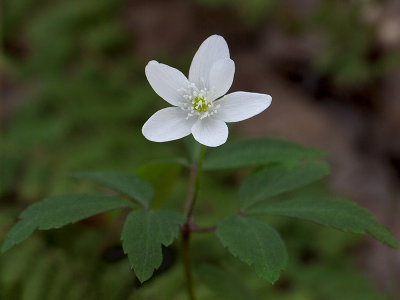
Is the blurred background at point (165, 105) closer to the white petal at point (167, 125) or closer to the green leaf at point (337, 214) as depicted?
the white petal at point (167, 125)

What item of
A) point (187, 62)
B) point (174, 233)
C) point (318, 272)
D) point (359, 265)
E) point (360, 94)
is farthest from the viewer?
point (360, 94)

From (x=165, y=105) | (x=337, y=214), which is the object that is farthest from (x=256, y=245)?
(x=165, y=105)

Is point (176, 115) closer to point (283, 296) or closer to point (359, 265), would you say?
point (283, 296)

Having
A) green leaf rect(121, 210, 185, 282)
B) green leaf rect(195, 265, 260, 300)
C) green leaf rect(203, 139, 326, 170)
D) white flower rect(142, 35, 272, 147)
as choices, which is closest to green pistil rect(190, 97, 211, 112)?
white flower rect(142, 35, 272, 147)

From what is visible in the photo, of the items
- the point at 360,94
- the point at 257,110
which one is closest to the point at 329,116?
the point at 360,94

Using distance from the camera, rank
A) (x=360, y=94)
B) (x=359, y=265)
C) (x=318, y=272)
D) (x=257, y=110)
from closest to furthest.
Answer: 1. (x=257, y=110)
2. (x=318, y=272)
3. (x=359, y=265)
4. (x=360, y=94)

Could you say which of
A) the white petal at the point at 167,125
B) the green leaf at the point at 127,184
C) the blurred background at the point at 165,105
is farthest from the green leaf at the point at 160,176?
the white petal at the point at 167,125

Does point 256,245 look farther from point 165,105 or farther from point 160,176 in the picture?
point 165,105
